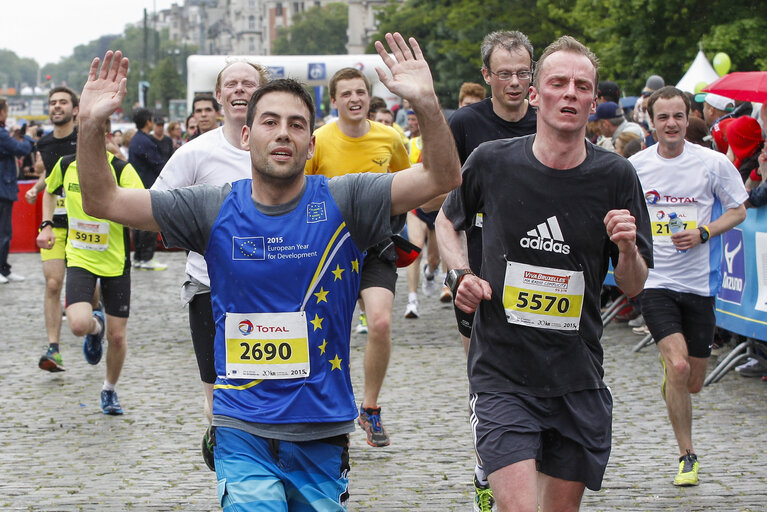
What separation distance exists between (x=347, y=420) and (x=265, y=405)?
0.93ft

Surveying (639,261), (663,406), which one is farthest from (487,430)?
(663,406)

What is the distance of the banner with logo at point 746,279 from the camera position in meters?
9.29

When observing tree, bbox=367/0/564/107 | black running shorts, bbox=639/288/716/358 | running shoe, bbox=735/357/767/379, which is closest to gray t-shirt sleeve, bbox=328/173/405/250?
black running shorts, bbox=639/288/716/358

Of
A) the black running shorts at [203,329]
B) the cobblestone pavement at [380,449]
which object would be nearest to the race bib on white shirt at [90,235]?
the cobblestone pavement at [380,449]

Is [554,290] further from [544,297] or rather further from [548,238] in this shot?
[548,238]

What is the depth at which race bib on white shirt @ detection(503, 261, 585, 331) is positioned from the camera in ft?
13.9

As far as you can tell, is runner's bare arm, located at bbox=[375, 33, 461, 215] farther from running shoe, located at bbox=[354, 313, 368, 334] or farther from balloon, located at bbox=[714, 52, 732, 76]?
balloon, located at bbox=[714, 52, 732, 76]

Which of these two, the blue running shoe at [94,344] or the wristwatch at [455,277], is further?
the blue running shoe at [94,344]

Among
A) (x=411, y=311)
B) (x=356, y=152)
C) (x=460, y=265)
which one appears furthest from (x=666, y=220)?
(x=411, y=311)

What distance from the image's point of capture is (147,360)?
424 inches

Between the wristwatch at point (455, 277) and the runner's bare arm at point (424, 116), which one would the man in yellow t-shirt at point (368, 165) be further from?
the runner's bare arm at point (424, 116)

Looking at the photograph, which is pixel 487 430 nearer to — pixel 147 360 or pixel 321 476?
pixel 321 476

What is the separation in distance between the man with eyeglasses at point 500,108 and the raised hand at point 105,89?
2584mm

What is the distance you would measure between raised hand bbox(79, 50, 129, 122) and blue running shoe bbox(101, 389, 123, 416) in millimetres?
4914
